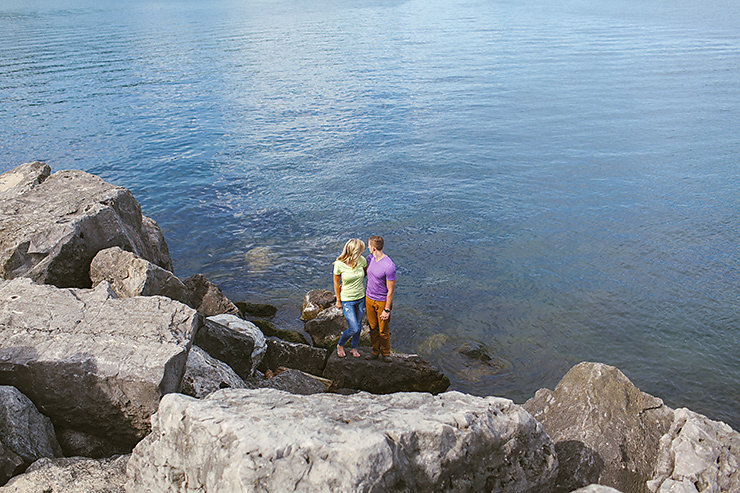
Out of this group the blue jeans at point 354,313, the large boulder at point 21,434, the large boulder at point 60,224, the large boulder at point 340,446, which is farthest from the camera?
the blue jeans at point 354,313

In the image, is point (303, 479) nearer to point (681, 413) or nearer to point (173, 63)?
point (681, 413)

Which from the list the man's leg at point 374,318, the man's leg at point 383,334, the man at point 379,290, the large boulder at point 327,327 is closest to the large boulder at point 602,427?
the man at point 379,290

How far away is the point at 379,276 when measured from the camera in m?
10.1

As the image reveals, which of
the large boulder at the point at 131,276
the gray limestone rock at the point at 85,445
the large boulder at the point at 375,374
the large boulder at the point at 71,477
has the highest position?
the large boulder at the point at 131,276

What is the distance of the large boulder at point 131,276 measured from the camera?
9.55m

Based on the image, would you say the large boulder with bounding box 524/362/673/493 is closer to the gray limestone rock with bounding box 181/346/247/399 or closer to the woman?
the woman

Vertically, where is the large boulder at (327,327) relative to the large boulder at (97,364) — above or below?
below

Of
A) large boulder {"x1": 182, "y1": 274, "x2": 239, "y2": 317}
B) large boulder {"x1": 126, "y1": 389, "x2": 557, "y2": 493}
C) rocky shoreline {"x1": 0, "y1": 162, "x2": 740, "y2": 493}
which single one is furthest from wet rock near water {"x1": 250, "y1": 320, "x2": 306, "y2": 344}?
large boulder {"x1": 126, "y1": 389, "x2": 557, "y2": 493}

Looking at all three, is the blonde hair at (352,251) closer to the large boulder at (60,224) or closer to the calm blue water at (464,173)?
→ the calm blue water at (464,173)

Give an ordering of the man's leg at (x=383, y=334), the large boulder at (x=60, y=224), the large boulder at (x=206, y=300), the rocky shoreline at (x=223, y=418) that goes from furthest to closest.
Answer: the large boulder at (x=206, y=300), the man's leg at (x=383, y=334), the large boulder at (x=60, y=224), the rocky shoreline at (x=223, y=418)

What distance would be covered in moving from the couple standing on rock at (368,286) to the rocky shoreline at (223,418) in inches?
49.0

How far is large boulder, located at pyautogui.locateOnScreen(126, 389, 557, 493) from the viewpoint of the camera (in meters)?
4.67

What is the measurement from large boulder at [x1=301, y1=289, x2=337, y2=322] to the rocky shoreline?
3372mm

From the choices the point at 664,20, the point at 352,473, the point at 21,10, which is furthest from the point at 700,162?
the point at 21,10
